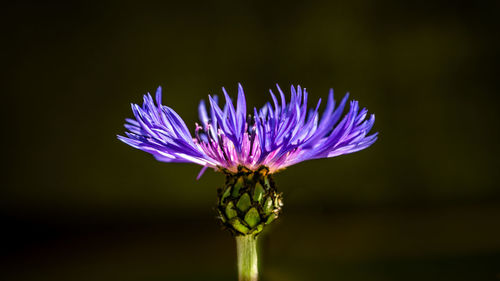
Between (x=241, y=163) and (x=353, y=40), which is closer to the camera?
(x=241, y=163)

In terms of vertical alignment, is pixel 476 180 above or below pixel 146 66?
below

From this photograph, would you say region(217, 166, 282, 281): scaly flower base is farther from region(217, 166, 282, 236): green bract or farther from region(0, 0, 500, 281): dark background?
region(0, 0, 500, 281): dark background

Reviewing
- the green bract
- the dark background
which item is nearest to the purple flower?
the green bract

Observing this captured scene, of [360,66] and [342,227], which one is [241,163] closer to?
[342,227]

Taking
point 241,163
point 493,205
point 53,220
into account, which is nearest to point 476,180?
point 493,205

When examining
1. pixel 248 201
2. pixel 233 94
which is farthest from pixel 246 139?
pixel 233 94

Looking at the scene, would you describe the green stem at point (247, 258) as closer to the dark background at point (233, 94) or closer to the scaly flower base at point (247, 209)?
the scaly flower base at point (247, 209)

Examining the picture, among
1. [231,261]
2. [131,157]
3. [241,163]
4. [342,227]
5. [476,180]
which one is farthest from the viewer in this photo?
[476,180]
